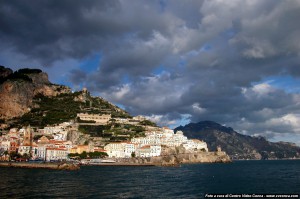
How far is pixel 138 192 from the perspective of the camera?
48.8 metres

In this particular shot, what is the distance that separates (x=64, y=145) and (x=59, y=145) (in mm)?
2314

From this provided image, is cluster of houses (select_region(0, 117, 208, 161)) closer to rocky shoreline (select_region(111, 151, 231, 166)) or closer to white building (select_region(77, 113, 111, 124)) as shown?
rocky shoreline (select_region(111, 151, 231, 166))

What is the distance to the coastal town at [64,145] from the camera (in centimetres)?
14000

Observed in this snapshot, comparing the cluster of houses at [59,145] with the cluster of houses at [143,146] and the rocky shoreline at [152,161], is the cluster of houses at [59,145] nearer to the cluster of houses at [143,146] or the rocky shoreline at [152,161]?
the cluster of houses at [143,146]

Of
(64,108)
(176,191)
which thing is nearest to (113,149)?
(64,108)

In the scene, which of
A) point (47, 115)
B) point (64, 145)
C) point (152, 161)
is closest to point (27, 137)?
point (64, 145)

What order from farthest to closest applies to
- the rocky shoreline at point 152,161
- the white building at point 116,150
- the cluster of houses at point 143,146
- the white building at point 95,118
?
the white building at point 95,118 → the cluster of houses at point 143,146 → the white building at point 116,150 → the rocky shoreline at point 152,161

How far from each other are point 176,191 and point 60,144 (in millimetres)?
108275

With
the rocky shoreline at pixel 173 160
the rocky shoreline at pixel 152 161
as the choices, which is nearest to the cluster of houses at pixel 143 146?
the rocky shoreline at pixel 173 160

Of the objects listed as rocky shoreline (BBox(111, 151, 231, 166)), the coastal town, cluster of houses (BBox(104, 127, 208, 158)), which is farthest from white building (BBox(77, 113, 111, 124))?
rocky shoreline (BBox(111, 151, 231, 166))

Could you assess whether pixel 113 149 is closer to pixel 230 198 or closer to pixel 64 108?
pixel 64 108

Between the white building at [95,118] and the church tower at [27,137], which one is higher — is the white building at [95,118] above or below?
above

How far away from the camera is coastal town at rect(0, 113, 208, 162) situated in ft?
Result: 459

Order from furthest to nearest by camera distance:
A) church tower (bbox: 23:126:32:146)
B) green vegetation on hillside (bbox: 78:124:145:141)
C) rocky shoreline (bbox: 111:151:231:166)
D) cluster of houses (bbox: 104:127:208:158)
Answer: green vegetation on hillside (bbox: 78:124:145:141) → cluster of houses (bbox: 104:127:208:158) → church tower (bbox: 23:126:32:146) → rocky shoreline (bbox: 111:151:231:166)
